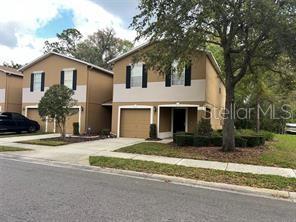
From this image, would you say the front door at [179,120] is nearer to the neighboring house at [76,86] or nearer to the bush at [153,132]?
the bush at [153,132]

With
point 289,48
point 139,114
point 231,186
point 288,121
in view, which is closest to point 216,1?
point 289,48

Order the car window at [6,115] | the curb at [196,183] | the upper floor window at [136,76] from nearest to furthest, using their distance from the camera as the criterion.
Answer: the curb at [196,183]
the upper floor window at [136,76]
the car window at [6,115]

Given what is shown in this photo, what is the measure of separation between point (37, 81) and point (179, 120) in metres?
13.1

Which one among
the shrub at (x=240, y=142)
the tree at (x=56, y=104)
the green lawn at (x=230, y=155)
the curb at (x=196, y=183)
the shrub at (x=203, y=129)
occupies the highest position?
the tree at (x=56, y=104)

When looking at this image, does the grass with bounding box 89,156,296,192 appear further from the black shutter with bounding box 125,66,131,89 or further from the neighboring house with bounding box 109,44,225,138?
the black shutter with bounding box 125,66,131,89

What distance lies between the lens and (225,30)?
46.5 ft

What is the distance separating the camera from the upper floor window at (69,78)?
2498cm

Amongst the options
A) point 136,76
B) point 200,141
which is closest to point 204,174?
point 200,141

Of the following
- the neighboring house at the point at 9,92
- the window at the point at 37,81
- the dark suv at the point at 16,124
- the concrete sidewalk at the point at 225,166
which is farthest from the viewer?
the neighboring house at the point at 9,92

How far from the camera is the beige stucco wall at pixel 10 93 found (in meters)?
28.9

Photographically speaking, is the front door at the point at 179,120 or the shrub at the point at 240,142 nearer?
the shrub at the point at 240,142

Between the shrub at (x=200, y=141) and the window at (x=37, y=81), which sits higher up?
the window at (x=37, y=81)

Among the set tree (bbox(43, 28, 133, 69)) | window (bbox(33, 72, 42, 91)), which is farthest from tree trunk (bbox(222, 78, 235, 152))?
tree (bbox(43, 28, 133, 69))

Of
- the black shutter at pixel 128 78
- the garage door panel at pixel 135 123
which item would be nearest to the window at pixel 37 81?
the garage door panel at pixel 135 123
